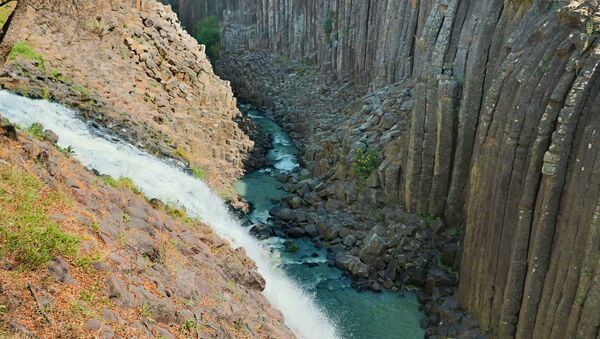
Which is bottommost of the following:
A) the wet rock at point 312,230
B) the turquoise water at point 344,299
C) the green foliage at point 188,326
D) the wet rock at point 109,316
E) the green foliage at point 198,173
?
the turquoise water at point 344,299

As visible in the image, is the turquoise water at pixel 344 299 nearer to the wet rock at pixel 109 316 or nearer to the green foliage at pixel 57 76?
the green foliage at pixel 57 76

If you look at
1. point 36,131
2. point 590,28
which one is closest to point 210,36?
point 36,131

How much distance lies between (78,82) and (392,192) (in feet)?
52.6

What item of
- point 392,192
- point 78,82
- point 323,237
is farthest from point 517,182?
point 78,82

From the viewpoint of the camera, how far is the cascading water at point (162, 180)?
21.4 meters

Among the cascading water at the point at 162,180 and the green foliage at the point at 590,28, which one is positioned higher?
the green foliage at the point at 590,28

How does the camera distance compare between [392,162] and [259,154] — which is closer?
[392,162]

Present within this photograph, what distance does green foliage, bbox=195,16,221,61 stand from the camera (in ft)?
218

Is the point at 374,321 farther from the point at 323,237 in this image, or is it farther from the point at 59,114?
the point at 59,114

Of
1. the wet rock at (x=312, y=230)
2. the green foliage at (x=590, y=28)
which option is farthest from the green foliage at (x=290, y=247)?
the green foliage at (x=590, y=28)

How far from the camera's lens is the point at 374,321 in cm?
2234

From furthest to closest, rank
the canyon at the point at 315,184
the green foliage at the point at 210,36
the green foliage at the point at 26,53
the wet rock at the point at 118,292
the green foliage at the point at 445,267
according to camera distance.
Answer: the green foliage at the point at 210,36 < the green foliage at the point at 26,53 < the green foliage at the point at 445,267 < the canyon at the point at 315,184 < the wet rock at the point at 118,292

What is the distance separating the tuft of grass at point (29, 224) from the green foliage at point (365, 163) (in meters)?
18.1

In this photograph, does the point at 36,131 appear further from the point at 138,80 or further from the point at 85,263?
the point at 138,80
